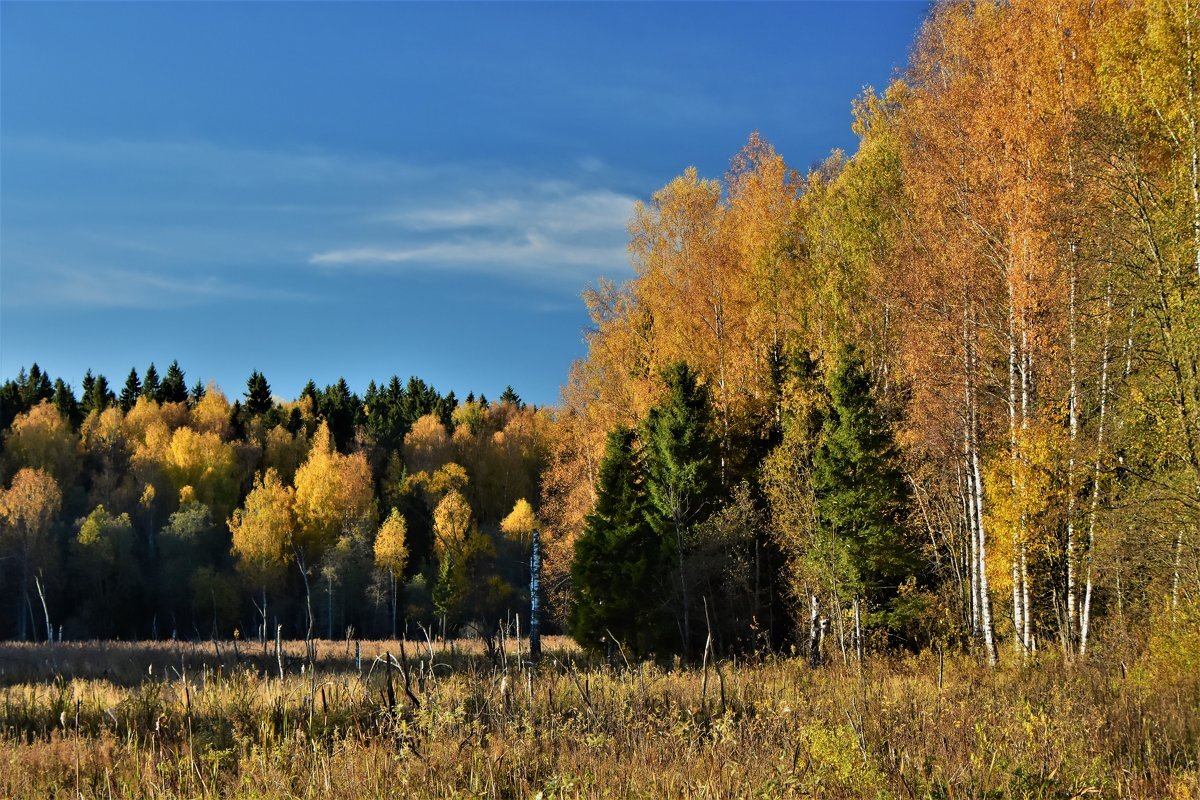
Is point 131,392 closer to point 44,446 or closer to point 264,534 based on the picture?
point 44,446

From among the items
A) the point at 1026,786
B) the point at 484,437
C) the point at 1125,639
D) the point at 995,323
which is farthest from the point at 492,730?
the point at 484,437

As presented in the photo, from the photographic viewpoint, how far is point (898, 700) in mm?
9648

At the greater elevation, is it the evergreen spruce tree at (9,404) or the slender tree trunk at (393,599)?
the evergreen spruce tree at (9,404)

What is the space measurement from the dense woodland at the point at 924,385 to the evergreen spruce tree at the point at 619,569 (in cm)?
9

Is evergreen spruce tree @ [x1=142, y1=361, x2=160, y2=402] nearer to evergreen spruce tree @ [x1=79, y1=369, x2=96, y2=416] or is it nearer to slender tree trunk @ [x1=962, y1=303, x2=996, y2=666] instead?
evergreen spruce tree @ [x1=79, y1=369, x2=96, y2=416]

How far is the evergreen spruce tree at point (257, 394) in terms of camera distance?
83688 millimetres

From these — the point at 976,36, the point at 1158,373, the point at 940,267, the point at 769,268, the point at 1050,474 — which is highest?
the point at 976,36

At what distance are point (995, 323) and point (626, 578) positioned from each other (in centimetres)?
1466

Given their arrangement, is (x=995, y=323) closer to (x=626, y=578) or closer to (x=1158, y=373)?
(x=1158, y=373)

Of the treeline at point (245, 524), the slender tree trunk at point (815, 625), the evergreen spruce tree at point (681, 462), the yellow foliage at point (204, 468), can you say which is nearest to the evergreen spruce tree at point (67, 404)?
the treeline at point (245, 524)

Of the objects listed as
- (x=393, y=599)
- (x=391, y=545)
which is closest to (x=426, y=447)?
(x=391, y=545)

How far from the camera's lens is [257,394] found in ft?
276

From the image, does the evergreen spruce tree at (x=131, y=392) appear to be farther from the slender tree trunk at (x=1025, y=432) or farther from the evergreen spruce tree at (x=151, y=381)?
the slender tree trunk at (x=1025, y=432)

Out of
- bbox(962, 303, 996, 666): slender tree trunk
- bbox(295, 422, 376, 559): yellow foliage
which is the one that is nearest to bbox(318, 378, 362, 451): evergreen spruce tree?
bbox(295, 422, 376, 559): yellow foliage
